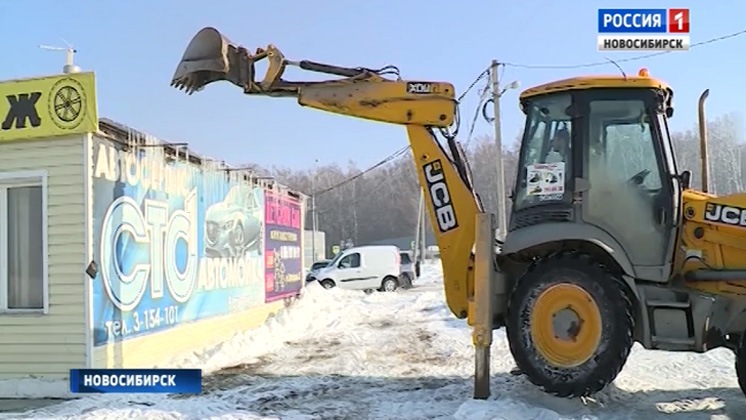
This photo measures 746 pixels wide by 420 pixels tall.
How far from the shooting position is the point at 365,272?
1091 inches

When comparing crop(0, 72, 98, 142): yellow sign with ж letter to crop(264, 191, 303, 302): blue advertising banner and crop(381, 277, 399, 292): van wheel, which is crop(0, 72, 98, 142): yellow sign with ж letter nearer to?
crop(264, 191, 303, 302): blue advertising banner

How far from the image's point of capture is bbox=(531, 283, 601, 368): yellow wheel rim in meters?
6.89

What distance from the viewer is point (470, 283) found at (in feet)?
25.9

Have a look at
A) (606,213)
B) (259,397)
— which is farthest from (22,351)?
(606,213)

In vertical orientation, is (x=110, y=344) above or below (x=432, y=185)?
below

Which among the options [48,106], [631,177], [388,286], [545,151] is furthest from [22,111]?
[388,286]

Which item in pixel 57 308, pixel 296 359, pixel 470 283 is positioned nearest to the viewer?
pixel 470 283

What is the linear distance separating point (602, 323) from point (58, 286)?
635 centimetres

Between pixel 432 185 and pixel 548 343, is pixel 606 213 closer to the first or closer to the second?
pixel 548 343

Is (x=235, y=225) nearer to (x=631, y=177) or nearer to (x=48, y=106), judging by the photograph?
(x=48, y=106)

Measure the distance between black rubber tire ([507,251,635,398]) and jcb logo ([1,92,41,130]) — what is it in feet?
20.1

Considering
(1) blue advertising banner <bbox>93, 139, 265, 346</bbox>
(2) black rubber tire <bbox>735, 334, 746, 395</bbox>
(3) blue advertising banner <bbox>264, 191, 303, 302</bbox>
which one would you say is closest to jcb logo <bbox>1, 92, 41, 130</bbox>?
(1) blue advertising banner <bbox>93, 139, 265, 346</bbox>

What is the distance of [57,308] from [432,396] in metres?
4.68

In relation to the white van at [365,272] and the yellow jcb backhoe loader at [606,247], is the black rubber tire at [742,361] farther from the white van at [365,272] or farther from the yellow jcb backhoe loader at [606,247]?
the white van at [365,272]
